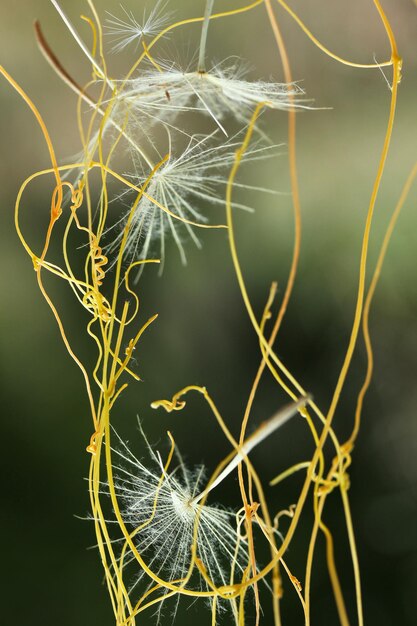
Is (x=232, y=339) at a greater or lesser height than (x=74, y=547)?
greater

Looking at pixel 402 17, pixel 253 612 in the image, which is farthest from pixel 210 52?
pixel 253 612

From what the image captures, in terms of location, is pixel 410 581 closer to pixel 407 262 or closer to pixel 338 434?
pixel 338 434

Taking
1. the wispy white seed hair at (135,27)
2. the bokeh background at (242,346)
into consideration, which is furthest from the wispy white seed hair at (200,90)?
the bokeh background at (242,346)

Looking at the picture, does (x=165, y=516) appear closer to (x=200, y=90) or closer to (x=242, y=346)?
(x=200, y=90)

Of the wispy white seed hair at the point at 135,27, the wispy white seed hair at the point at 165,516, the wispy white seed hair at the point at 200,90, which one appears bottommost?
the wispy white seed hair at the point at 165,516

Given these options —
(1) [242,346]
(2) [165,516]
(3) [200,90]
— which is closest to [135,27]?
(3) [200,90]

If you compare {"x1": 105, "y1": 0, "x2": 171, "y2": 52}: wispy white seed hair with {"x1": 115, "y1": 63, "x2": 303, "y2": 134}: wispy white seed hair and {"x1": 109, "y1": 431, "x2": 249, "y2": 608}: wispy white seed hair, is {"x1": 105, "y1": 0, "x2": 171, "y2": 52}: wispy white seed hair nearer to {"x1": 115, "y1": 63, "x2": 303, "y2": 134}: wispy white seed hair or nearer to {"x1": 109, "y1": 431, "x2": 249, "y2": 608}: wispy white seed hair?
{"x1": 115, "y1": 63, "x2": 303, "y2": 134}: wispy white seed hair

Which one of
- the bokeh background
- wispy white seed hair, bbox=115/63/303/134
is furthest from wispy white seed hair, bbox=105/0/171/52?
the bokeh background

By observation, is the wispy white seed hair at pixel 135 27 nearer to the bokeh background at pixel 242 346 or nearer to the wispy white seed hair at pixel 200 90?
the wispy white seed hair at pixel 200 90
